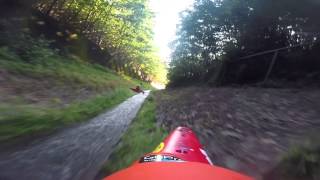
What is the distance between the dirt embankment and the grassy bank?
115 inches

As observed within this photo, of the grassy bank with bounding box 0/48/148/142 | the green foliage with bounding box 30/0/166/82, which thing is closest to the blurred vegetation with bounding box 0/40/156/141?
the grassy bank with bounding box 0/48/148/142

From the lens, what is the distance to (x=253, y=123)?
268 inches

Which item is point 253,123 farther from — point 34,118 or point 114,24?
point 114,24

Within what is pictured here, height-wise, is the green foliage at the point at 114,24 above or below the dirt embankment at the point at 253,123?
above

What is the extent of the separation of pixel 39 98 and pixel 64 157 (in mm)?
5891

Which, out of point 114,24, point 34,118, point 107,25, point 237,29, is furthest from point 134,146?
point 114,24

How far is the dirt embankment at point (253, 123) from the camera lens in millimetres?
4844

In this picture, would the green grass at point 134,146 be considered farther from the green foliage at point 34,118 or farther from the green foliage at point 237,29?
the green foliage at point 237,29

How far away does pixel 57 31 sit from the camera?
28406 millimetres

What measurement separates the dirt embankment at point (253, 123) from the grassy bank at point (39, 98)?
2919 millimetres

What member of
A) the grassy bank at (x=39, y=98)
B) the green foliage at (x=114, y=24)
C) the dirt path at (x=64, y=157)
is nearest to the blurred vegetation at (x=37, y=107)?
the grassy bank at (x=39, y=98)

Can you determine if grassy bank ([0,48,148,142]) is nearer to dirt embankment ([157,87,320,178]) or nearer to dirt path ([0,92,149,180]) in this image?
dirt path ([0,92,149,180])

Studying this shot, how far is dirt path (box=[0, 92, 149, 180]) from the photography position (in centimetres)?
558

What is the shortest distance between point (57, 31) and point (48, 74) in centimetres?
1302
